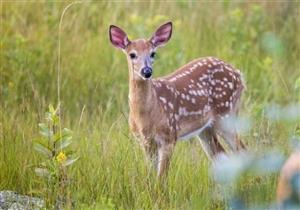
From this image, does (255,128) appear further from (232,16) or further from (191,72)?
(232,16)

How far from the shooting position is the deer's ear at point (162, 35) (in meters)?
6.64

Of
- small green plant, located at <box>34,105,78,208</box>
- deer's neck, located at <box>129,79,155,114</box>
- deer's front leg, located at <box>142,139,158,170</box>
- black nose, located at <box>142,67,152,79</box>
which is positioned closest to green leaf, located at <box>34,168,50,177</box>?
small green plant, located at <box>34,105,78,208</box>

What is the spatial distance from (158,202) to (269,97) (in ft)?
12.3

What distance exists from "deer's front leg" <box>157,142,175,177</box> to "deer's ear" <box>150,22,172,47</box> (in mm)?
710

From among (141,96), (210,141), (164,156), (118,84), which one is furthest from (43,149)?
(118,84)

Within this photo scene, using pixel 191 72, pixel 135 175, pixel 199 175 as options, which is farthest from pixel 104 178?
pixel 191 72

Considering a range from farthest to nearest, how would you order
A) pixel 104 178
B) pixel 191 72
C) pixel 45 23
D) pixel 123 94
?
1. pixel 45 23
2. pixel 123 94
3. pixel 191 72
4. pixel 104 178

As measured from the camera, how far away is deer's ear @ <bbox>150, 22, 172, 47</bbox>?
21.8 feet

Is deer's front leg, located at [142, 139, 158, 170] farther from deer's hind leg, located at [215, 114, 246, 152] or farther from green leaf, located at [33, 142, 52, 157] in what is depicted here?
green leaf, located at [33, 142, 52, 157]

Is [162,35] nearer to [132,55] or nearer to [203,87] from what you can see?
[132,55]

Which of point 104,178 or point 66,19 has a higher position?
point 66,19

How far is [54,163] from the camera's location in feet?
16.5

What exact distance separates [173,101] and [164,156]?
66cm

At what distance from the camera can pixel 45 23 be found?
9.26m
